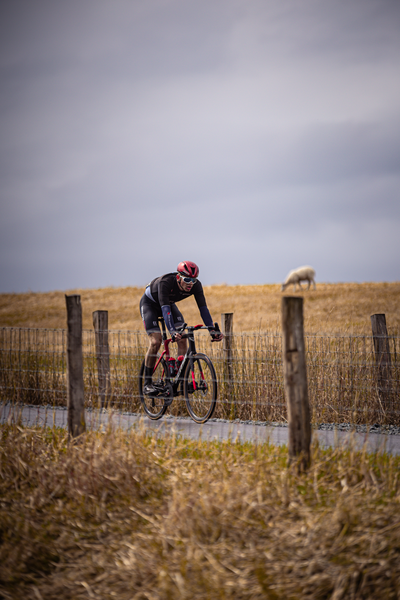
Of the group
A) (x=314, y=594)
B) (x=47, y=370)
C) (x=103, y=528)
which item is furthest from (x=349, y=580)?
(x=47, y=370)

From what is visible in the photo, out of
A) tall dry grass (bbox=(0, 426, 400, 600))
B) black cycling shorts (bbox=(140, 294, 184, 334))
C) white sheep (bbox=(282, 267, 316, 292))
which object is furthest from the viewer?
white sheep (bbox=(282, 267, 316, 292))

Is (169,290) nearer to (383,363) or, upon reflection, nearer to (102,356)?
(102,356)

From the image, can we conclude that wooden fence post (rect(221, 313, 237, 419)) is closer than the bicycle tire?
No

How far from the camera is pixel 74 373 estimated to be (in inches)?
219

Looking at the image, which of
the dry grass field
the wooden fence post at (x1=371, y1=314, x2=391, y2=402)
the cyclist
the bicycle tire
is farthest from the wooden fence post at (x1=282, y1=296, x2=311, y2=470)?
the dry grass field

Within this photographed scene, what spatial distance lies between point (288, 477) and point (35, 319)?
30.9 metres

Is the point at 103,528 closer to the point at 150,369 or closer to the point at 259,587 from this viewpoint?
the point at 259,587

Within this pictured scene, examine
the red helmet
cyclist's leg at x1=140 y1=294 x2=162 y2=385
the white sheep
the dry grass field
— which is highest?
the white sheep

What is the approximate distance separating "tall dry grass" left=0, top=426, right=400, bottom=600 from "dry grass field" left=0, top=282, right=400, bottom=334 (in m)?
17.2

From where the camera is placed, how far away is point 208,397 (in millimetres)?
7992

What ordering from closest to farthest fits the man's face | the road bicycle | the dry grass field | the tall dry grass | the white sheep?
the tall dry grass, the road bicycle, the man's face, the dry grass field, the white sheep

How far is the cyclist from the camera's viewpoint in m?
6.96

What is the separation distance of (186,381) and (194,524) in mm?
3443

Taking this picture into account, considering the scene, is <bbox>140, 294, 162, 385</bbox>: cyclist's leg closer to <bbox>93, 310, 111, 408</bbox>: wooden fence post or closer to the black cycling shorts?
the black cycling shorts
